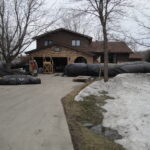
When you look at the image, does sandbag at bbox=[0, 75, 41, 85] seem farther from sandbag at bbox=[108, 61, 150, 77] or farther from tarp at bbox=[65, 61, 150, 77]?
sandbag at bbox=[108, 61, 150, 77]

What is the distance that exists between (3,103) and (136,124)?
4.84m

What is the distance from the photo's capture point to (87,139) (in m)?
4.44

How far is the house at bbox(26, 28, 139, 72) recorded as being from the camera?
23812 mm

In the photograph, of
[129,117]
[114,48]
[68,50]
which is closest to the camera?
[129,117]

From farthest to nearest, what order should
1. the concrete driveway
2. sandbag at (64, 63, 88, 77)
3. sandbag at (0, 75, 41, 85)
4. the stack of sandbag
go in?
1. sandbag at (64, 63, 88, 77)
2. the stack of sandbag
3. sandbag at (0, 75, 41, 85)
4. the concrete driveway

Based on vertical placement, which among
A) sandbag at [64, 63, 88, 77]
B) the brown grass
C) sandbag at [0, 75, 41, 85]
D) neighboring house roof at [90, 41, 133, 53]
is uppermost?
neighboring house roof at [90, 41, 133, 53]

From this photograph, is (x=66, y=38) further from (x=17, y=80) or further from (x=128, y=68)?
(x=17, y=80)

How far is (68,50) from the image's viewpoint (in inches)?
939

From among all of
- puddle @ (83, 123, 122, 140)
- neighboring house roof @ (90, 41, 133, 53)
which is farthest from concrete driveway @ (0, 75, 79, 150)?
neighboring house roof @ (90, 41, 133, 53)

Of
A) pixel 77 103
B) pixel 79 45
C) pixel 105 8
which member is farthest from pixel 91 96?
pixel 79 45

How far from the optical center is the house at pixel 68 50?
78.1 feet

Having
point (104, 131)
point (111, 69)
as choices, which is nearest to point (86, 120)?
point (104, 131)

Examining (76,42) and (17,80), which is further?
(76,42)

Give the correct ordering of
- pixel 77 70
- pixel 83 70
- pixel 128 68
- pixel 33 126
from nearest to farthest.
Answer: pixel 33 126
pixel 128 68
pixel 83 70
pixel 77 70
